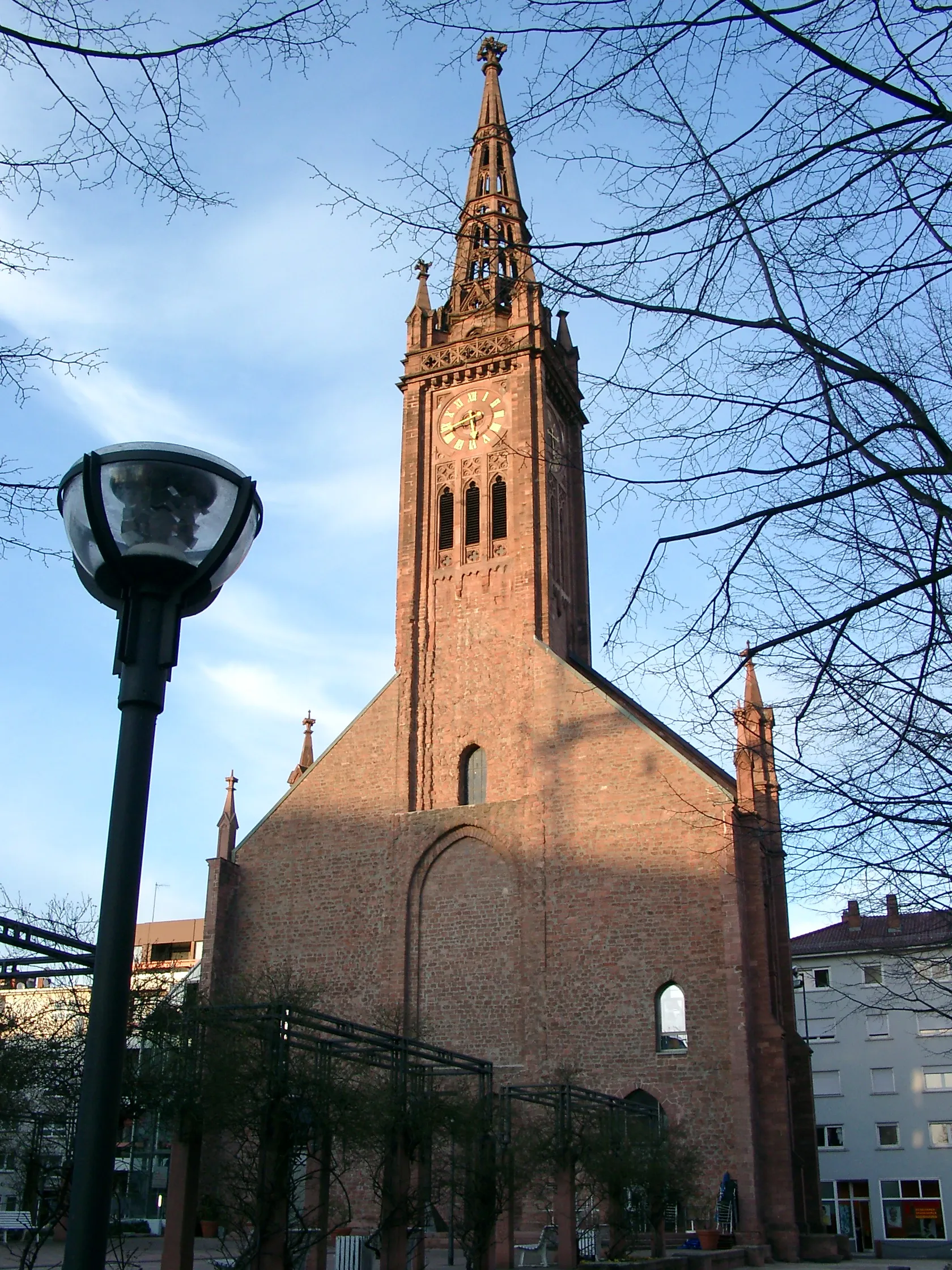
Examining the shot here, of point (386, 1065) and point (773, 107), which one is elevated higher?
point (773, 107)

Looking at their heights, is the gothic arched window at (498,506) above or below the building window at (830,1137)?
above

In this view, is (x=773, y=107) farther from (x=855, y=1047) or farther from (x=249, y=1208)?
(x=855, y=1047)

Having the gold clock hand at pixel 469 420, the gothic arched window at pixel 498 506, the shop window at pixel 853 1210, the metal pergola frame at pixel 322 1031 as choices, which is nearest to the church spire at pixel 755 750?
the metal pergola frame at pixel 322 1031

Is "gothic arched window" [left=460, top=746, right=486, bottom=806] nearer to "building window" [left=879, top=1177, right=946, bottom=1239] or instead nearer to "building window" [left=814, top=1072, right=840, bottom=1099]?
"building window" [left=814, top=1072, right=840, bottom=1099]

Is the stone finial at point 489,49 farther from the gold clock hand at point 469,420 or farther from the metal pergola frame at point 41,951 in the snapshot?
the gold clock hand at point 469,420

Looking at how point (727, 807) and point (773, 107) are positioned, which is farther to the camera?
point (727, 807)

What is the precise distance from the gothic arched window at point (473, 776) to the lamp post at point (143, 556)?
28338mm

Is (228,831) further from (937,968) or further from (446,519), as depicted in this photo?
(937,968)

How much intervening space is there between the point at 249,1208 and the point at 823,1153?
3700 cm

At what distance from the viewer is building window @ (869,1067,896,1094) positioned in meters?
46.8

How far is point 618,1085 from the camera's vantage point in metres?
28.0

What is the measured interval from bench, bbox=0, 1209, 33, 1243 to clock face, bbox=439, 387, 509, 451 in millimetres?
23849

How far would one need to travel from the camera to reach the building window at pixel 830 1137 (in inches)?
1850

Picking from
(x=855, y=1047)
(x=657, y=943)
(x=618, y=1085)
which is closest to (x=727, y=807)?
(x=657, y=943)
